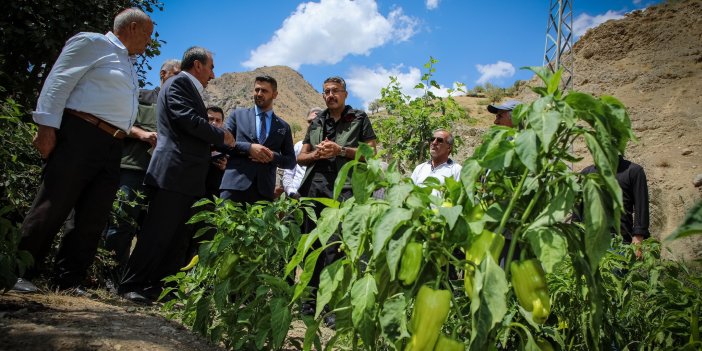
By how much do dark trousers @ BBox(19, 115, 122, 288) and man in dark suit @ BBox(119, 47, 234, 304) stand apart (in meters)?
0.27

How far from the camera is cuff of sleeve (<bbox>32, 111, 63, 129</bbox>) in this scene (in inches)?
94.0

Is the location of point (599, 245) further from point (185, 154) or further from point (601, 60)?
point (601, 60)

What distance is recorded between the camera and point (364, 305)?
1.10 m

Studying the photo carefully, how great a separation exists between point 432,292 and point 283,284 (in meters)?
0.79

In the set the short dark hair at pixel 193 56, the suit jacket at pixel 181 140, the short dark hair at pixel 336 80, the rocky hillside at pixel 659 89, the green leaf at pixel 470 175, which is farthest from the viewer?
the rocky hillside at pixel 659 89

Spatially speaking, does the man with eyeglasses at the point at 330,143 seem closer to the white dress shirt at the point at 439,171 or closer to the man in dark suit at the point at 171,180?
the man in dark suit at the point at 171,180

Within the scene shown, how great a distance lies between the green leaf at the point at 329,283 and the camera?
1.20 m

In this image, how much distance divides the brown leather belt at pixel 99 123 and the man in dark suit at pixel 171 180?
362 millimetres

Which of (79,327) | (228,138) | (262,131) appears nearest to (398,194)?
(79,327)

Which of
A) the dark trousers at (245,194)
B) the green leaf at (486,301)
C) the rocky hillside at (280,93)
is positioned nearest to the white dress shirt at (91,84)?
the dark trousers at (245,194)

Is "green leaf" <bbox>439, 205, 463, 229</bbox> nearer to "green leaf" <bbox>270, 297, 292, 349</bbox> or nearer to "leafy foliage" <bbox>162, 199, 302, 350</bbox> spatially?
"green leaf" <bbox>270, 297, 292, 349</bbox>

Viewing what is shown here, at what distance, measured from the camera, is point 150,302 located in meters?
2.82

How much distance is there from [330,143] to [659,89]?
17.0 meters

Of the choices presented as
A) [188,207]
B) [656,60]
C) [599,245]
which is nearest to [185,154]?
[188,207]
